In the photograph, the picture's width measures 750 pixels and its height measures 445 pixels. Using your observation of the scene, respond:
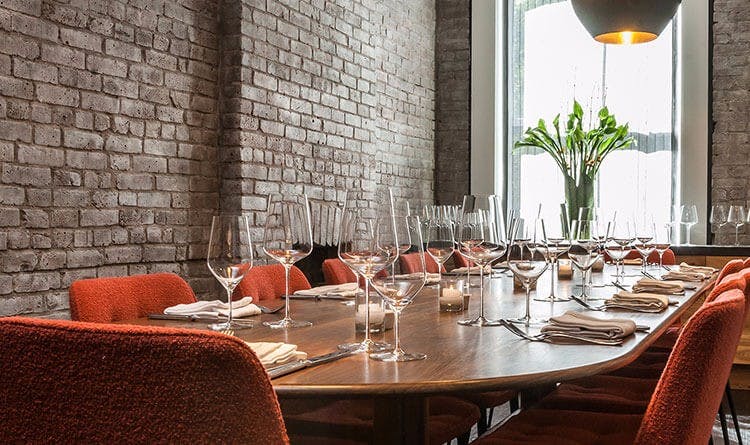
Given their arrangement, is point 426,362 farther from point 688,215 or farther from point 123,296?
point 688,215

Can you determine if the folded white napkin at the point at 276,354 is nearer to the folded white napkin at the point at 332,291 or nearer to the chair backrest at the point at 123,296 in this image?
the chair backrest at the point at 123,296

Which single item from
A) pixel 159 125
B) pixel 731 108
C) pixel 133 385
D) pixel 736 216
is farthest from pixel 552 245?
pixel 731 108

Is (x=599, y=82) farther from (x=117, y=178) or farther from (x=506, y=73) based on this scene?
(x=117, y=178)

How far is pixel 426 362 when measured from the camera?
56.4 inches

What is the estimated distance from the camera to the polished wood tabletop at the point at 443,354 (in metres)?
1.25

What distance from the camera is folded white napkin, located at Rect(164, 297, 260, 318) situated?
2.08 m

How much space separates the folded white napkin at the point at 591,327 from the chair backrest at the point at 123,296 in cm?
109

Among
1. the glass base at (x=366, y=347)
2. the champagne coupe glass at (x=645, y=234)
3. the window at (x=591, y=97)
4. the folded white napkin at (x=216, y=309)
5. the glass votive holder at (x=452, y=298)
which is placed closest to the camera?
the glass base at (x=366, y=347)

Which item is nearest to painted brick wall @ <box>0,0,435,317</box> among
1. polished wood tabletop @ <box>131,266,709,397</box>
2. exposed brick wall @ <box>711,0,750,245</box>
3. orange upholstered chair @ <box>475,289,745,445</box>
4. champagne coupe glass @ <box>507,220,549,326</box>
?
polished wood tabletop @ <box>131,266,709,397</box>

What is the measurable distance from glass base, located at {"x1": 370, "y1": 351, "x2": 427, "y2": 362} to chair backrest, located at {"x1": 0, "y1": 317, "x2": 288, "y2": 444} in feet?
1.94

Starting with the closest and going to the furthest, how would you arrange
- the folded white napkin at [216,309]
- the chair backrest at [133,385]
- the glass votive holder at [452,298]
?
the chair backrest at [133,385] < the folded white napkin at [216,309] < the glass votive holder at [452,298]

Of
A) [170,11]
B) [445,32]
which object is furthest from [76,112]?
[445,32]

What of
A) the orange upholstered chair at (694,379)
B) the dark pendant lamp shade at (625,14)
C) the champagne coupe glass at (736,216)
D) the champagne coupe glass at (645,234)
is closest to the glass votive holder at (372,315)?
the orange upholstered chair at (694,379)

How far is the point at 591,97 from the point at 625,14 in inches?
153
